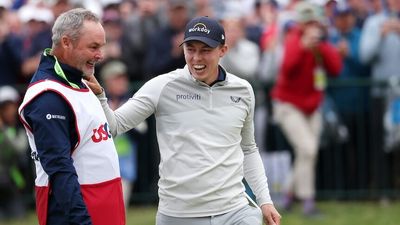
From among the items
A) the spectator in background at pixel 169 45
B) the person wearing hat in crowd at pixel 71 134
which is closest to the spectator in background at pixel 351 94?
the spectator in background at pixel 169 45

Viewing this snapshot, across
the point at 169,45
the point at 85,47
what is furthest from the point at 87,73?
the point at 169,45

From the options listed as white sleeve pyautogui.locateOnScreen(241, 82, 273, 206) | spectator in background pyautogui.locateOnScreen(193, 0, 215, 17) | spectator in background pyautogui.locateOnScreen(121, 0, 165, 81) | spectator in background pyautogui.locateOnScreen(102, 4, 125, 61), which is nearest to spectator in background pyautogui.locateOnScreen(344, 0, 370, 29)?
spectator in background pyautogui.locateOnScreen(193, 0, 215, 17)

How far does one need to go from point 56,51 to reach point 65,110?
1.28ft

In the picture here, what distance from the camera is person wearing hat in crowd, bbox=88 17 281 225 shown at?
6797 millimetres

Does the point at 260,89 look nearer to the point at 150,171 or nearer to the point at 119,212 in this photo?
the point at 150,171

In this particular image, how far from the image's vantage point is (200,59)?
22.5 feet

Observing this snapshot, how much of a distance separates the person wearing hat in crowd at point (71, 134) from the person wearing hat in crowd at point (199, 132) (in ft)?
2.16

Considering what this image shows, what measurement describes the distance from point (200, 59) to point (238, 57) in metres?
6.37

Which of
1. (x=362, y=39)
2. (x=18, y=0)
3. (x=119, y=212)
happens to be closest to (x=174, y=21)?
(x=362, y=39)

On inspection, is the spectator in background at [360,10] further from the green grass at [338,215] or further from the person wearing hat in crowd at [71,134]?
the person wearing hat in crowd at [71,134]

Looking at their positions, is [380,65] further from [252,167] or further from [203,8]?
[252,167]

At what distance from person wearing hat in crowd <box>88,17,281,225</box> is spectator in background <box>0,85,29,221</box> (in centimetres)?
603

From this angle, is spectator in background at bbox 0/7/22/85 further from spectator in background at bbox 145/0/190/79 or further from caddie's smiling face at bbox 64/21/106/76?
caddie's smiling face at bbox 64/21/106/76

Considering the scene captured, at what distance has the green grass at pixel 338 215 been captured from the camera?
1225 centimetres
